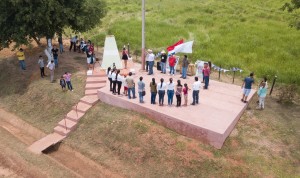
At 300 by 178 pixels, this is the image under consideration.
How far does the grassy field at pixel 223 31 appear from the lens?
72.5 ft

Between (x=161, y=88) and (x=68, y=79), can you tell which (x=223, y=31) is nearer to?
(x=161, y=88)

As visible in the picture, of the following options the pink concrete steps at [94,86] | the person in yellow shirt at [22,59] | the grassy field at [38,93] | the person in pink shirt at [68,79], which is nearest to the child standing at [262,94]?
the pink concrete steps at [94,86]

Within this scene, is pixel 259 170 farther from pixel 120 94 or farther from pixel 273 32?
pixel 273 32

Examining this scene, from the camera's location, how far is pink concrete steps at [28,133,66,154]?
14.9 metres

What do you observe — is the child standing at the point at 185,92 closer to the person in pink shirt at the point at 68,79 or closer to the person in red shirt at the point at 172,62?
the person in red shirt at the point at 172,62

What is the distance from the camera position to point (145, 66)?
20516 millimetres

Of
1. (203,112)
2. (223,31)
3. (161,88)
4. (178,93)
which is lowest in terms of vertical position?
(203,112)

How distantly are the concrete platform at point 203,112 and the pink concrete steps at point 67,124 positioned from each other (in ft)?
6.89

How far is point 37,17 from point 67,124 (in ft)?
25.6

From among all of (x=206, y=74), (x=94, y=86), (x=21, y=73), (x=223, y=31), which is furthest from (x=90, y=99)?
(x=223, y=31)

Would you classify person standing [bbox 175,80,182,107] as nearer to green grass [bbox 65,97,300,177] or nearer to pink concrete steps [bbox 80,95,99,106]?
green grass [bbox 65,97,300,177]

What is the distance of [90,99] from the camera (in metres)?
17.5

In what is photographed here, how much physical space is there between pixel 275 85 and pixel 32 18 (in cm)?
1576

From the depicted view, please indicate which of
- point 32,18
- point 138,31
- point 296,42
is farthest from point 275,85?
point 32,18
